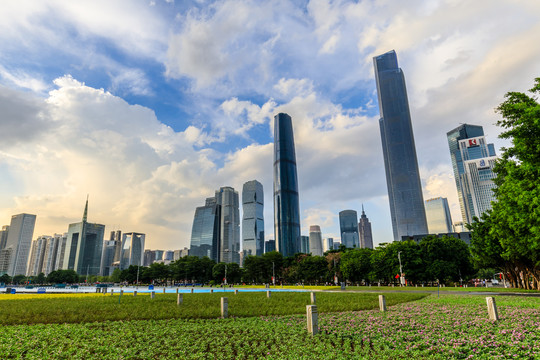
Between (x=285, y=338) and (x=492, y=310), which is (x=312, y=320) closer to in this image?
(x=285, y=338)

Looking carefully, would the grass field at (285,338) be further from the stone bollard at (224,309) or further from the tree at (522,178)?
the tree at (522,178)

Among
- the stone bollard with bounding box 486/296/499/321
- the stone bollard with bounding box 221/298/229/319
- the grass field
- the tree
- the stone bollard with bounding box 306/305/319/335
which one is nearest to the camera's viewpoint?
the grass field

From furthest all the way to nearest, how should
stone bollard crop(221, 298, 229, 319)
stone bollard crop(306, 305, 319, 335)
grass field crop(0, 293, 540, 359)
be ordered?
stone bollard crop(221, 298, 229, 319) < stone bollard crop(306, 305, 319, 335) < grass field crop(0, 293, 540, 359)

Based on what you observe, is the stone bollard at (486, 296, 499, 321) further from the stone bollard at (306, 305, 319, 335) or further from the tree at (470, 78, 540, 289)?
the tree at (470, 78, 540, 289)

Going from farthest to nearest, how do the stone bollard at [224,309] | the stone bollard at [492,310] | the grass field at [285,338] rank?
1. the stone bollard at [224,309]
2. the stone bollard at [492,310]
3. the grass field at [285,338]

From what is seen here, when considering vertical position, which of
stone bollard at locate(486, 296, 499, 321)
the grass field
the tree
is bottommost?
the grass field

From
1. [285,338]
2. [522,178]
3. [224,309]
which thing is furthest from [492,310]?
[522,178]

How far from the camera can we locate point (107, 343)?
10.3 m

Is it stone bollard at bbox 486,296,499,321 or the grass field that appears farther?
stone bollard at bbox 486,296,499,321

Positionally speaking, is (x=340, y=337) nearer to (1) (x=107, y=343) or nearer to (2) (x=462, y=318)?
(2) (x=462, y=318)

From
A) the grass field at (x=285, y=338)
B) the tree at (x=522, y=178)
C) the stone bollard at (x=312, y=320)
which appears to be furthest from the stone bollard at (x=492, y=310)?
the tree at (x=522, y=178)

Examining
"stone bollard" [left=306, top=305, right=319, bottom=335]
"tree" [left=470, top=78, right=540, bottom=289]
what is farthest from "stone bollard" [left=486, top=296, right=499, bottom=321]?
"tree" [left=470, top=78, right=540, bottom=289]

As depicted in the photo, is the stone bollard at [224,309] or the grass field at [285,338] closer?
the grass field at [285,338]

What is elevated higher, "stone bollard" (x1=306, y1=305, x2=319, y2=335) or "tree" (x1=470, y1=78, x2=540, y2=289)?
"tree" (x1=470, y1=78, x2=540, y2=289)
